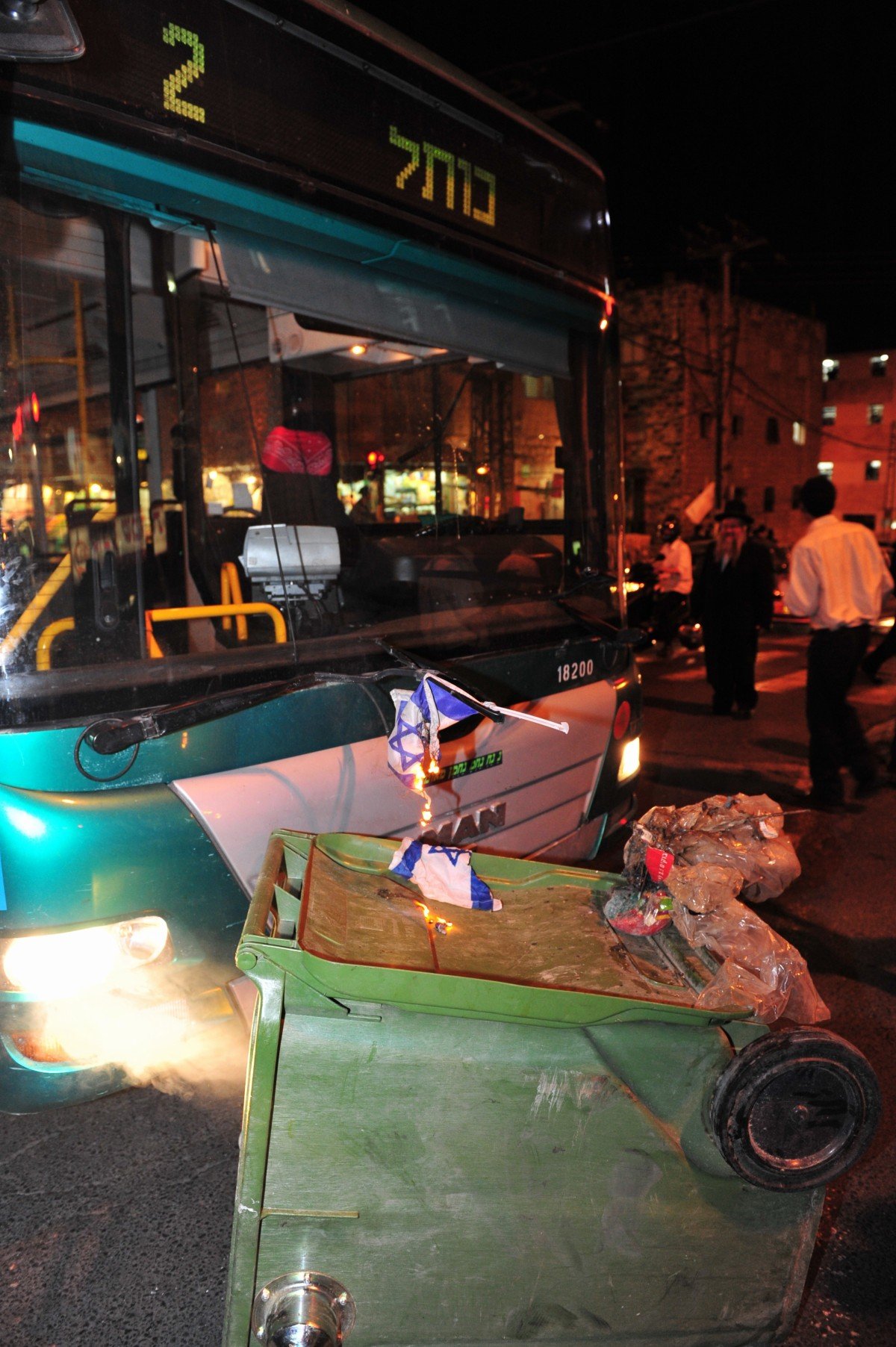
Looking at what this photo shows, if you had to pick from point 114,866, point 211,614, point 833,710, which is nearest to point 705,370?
point 833,710

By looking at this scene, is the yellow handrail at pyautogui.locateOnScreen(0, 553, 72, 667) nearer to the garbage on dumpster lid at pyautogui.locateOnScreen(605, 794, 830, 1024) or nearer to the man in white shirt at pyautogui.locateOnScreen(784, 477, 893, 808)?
the garbage on dumpster lid at pyautogui.locateOnScreen(605, 794, 830, 1024)

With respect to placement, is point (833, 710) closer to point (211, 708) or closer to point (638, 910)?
point (638, 910)

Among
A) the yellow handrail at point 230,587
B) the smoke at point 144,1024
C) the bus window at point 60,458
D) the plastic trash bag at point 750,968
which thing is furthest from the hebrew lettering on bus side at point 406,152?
the smoke at point 144,1024

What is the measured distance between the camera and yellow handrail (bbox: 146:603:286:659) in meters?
2.46

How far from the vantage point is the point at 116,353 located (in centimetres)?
253

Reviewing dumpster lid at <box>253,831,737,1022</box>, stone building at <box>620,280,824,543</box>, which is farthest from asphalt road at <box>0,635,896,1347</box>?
stone building at <box>620,280,824,543</box>

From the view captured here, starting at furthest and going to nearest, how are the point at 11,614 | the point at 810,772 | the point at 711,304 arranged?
the point at 711,304, the point at 810,772, the point at 11,614

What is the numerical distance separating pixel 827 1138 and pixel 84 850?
1681 millimetres

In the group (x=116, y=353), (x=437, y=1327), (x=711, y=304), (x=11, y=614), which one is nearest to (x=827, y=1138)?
(x=437, y=1327)

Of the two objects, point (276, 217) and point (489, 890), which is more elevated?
point (276, 217)

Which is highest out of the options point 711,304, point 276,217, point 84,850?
point 711,304

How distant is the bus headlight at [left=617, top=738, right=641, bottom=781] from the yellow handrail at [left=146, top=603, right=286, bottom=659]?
1830 mm

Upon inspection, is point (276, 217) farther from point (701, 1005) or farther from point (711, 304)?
point (711, 304)

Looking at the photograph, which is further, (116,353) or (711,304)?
(711,304)
